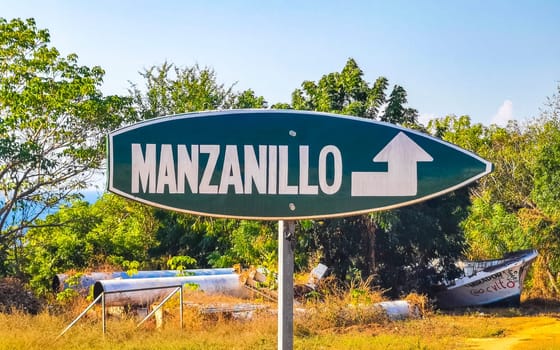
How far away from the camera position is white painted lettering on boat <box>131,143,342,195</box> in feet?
11.1

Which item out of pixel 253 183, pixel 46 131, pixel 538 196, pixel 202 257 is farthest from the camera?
pixel 202 257

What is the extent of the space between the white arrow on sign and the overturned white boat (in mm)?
16335

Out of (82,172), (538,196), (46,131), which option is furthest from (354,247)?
(46,131)

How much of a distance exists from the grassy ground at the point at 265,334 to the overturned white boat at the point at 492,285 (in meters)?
3.33

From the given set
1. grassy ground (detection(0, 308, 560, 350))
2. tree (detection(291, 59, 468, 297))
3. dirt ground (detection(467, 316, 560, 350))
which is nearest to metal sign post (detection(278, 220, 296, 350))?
grassy ground (detection(0, 308, 560, 350))

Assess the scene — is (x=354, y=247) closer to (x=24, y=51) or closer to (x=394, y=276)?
(x=394, y=276)

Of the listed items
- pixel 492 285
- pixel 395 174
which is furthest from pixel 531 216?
pixel 395 174

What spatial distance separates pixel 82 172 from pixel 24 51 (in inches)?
135

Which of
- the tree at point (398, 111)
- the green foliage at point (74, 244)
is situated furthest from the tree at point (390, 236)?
the green foliage at point (74, 244)

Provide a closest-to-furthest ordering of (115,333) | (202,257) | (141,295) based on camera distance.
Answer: (115,333) < (141,295) < (202,257)

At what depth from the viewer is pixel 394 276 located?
1825cm

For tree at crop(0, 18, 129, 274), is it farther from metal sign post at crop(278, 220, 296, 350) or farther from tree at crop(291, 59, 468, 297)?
metal sign post at crop(278, 220, 296, 350)

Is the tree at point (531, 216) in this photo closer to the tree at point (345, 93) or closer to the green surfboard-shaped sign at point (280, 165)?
the tree at point (345, 93)

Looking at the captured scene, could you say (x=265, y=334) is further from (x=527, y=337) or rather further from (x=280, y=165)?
(x=280, y=165)
